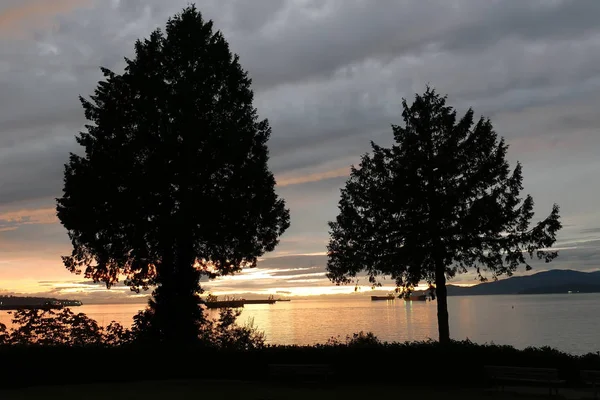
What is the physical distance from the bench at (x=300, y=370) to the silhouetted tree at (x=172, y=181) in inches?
313

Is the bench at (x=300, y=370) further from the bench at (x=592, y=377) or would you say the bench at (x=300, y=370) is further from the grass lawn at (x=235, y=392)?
the bench at (x=592, y=377)

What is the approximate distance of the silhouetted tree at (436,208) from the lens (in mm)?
27891

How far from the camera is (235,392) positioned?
723 inches

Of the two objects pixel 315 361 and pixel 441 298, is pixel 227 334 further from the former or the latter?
pixel 441 298

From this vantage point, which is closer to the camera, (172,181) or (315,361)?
(315,361)

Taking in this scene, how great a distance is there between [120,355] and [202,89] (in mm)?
14306

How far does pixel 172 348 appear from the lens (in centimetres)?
A: 2188

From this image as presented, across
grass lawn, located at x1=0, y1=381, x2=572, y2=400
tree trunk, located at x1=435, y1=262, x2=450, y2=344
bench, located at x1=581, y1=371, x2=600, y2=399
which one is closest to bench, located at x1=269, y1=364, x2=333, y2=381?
grass lawn, located at x1=0, y1=381, x2=572, y2=400

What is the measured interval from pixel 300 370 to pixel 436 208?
39.5ft

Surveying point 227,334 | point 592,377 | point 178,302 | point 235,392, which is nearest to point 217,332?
point 227,334

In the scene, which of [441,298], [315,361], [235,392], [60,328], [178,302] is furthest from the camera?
[441,298]

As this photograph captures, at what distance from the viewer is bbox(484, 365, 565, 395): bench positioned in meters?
17.8

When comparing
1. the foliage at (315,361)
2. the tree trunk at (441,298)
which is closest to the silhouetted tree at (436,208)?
the tree trunk at (441,298)

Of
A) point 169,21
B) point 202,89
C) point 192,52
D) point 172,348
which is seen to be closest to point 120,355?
point 172,348
